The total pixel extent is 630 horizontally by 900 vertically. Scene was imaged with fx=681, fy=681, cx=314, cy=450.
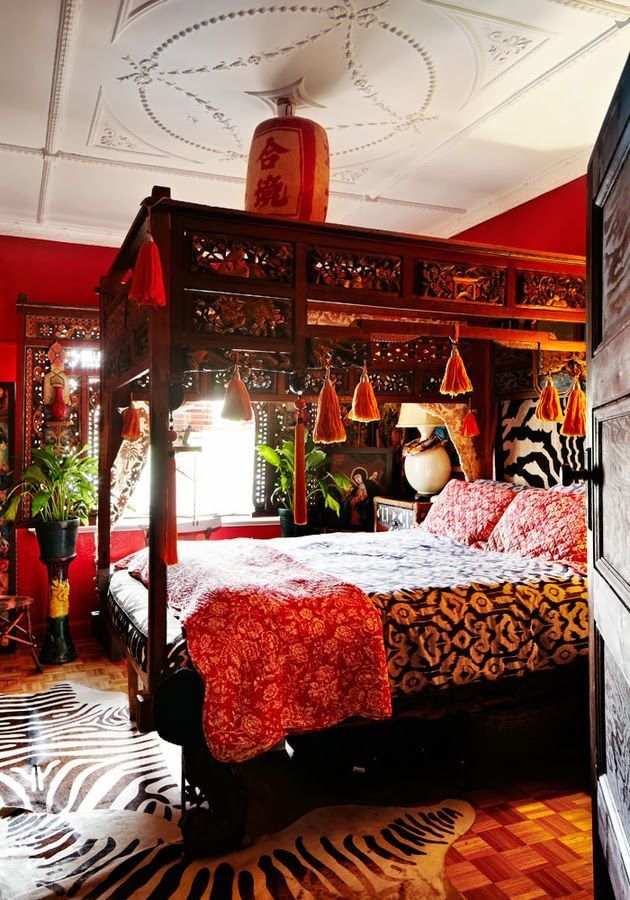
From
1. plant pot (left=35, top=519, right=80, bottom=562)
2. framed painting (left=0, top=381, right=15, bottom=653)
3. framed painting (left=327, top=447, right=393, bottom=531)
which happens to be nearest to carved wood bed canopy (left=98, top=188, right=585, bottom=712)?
plant pot (left=35, top=519, right=80, bottom=562)

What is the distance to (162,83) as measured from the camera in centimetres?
308

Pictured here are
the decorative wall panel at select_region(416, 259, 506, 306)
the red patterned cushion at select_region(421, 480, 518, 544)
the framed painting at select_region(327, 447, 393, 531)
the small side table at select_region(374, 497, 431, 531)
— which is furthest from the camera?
the framed painting at select_region(327, 447, 393, 531)

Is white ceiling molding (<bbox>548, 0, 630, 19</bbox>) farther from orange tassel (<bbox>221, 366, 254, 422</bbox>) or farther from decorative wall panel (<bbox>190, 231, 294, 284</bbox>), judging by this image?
orange tassel (<bbox>221, 366, 254, 422</bbox>)

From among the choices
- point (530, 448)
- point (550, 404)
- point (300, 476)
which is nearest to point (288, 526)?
point (530, 448)

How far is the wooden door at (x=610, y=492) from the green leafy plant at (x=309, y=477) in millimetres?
4406

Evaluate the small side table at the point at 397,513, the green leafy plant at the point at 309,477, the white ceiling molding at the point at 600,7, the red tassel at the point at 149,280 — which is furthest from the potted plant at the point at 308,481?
the white ceiling molding at the point at 600,7

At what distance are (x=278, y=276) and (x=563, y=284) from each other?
57.9 inches

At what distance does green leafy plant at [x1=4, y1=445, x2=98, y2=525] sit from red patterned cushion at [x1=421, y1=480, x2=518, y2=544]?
2483mm

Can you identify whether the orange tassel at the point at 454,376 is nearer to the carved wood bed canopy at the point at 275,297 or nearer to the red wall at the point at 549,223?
the carved wood bed canopy at the point at 275,297

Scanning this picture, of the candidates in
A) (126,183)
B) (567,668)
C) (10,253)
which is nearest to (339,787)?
(567,668)

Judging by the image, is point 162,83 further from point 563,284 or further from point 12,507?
point 12,507

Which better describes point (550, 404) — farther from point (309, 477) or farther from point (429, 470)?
point (309, 477)

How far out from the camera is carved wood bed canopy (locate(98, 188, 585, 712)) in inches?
101

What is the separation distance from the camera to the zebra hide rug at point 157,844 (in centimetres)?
232
